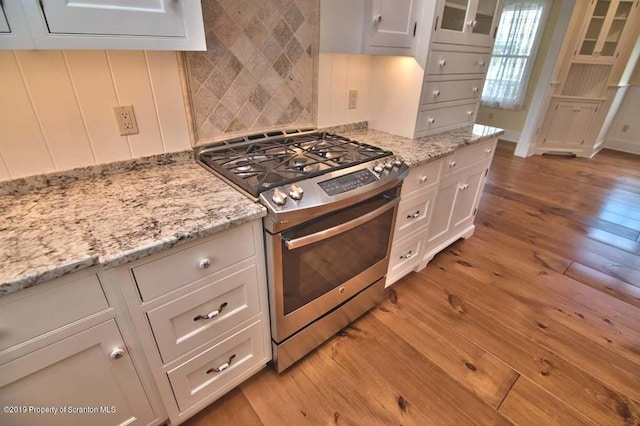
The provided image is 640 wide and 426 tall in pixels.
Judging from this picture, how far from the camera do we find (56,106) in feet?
3.64

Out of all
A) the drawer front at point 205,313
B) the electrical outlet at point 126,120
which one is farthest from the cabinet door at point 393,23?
the drawer front at point 205,313

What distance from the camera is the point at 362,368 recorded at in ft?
5.00

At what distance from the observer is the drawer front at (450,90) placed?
1872 millimetres

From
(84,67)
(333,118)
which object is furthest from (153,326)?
(333,118)

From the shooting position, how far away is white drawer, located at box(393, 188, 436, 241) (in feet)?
5.69

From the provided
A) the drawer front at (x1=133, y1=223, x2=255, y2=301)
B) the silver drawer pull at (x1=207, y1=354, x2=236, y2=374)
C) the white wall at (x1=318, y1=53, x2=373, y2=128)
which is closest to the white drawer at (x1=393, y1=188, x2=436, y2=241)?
the white wall at (x1=318, y1=53, x2=373, y2=128)

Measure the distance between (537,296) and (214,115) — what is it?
2264mm

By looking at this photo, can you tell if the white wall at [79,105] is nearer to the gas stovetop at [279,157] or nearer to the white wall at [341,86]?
the gas stovetop at [279,157]

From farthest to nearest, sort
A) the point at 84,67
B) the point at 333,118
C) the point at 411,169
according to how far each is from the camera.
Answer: the point at 333,118 → the point at 411,169 → the point at 84,67

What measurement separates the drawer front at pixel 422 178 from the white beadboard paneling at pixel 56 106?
145 centimetres

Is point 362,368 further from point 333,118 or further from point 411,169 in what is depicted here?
point 333,118

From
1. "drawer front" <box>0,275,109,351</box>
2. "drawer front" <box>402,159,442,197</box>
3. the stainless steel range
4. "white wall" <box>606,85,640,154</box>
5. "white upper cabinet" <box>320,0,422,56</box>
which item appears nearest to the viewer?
"drawer front" <box>0,275,109,351</box>

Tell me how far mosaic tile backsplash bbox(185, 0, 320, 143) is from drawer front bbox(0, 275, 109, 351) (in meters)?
0.85

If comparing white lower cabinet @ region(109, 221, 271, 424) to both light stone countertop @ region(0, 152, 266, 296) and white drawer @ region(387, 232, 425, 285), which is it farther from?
white drawer @ region(387, 232, 425, 285)
